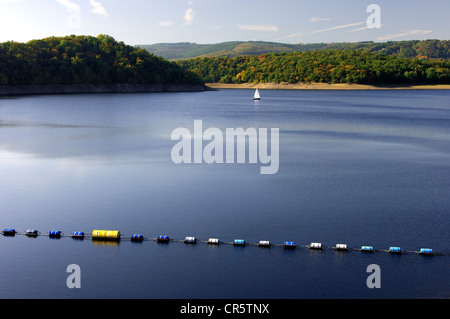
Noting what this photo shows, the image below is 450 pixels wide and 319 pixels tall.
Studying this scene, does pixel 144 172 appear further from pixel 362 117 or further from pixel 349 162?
pixel 362 117

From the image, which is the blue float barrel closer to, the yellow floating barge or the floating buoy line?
the floating buoy line

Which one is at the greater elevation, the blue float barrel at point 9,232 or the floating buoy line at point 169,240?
the blue float barrel at point 9,232

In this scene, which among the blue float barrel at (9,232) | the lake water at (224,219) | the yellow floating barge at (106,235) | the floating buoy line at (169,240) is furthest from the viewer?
the blue float barrel at (9,232)

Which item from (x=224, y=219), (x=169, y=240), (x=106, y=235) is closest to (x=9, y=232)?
(x=106, y=235)

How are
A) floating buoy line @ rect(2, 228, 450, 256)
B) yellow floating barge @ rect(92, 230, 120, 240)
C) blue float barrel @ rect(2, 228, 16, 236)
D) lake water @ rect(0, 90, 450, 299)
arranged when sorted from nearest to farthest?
lake water @ rect(0, 90, 450, 299)
floating buoy line @ rect(2, 228, 450, 256)
yellow floating barge @ rect(92, 230, 120, 240)
blue float barrel @ rect(2, 228, 16, 236)

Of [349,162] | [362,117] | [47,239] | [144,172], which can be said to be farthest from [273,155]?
[362,117]

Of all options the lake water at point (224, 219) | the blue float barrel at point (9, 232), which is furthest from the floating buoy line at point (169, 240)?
the lake water at point (224, 219)

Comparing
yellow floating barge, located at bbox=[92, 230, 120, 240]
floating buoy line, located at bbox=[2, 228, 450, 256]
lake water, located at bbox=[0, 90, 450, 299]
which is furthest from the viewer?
yellow floating barge, located at bbox=[92, 230, 120, 240]

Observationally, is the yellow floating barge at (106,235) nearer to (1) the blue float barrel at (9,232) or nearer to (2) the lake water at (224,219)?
(2) the lake water at (224,219)

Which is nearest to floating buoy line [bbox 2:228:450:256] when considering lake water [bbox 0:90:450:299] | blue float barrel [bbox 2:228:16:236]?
blue float barrel [bbox 2:228:16:236]
